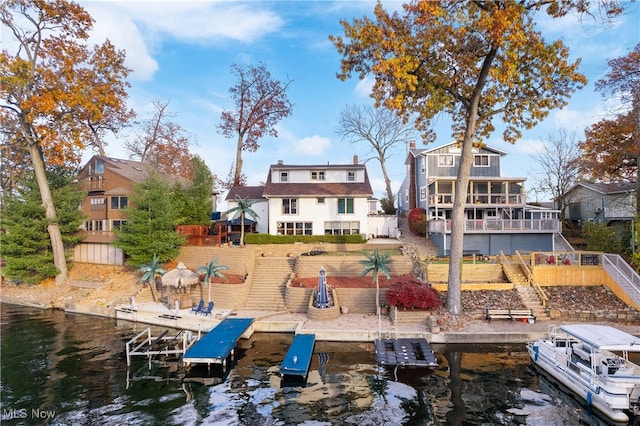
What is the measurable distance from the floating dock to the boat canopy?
6006mm

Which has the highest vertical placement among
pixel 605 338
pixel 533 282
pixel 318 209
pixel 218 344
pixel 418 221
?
pixel 318 209

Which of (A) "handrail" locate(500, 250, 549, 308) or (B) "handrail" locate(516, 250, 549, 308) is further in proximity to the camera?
Answer: (A) "handrail" locate(500, 250, 549, 308)

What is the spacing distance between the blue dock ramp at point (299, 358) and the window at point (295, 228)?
19.0 meters

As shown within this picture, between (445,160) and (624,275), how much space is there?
1989 cm

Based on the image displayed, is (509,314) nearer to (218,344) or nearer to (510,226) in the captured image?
(510,226)

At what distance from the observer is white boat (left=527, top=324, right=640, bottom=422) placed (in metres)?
13.1

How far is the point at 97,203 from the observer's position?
1480 inches

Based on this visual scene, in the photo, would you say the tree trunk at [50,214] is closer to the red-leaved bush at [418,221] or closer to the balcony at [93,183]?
the balcony at [93,183]

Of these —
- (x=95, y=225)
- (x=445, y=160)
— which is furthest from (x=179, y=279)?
(x=445, y=160)

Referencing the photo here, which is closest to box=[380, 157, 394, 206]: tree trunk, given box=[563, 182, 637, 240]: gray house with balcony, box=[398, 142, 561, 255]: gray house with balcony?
box=[398, 142, 561, 255]: gray house with balcony

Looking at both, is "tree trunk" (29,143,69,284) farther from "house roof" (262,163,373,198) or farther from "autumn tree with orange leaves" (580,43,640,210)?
"autumn tree with orange leaves" (580,43,640,210)

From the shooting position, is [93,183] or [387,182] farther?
[387,182]

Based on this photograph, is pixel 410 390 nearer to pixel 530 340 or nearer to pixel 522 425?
pixel 522 425

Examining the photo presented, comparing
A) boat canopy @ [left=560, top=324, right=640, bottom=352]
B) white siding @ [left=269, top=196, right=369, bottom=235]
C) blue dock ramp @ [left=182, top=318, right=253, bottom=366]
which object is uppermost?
white siding @ [left=269, top=196, right=369, bottom=235]
